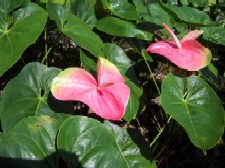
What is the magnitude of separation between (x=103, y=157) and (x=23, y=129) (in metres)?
0.23

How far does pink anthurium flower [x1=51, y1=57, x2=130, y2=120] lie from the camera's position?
1.18 m

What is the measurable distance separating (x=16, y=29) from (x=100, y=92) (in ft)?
1.18

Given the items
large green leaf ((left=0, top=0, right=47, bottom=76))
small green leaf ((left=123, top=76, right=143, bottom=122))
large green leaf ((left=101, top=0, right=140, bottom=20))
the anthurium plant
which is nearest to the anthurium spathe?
the anthurium plant

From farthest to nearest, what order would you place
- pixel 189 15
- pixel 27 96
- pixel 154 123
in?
pixel 154 123, pixel 189 15, pixel 27 96

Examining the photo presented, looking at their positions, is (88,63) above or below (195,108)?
above

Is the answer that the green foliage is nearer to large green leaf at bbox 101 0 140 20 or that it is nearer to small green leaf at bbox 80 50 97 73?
small green leaf at bbox 80 50 97 73

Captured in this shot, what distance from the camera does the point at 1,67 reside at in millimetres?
1204

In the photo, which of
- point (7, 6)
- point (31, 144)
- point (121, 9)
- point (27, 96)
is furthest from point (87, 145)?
point (121, 9)

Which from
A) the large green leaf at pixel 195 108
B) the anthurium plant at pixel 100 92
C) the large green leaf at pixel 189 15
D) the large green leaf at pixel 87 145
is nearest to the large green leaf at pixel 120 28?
the anthurium plant at pixel 100 92

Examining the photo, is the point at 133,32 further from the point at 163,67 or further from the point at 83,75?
the point at 163,67

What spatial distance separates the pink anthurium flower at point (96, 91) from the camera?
118 cm

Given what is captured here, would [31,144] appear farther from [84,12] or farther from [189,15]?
[189,15]

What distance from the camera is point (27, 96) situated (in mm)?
1318

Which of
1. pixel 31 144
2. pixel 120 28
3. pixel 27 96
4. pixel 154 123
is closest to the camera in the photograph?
pixel 31 144
